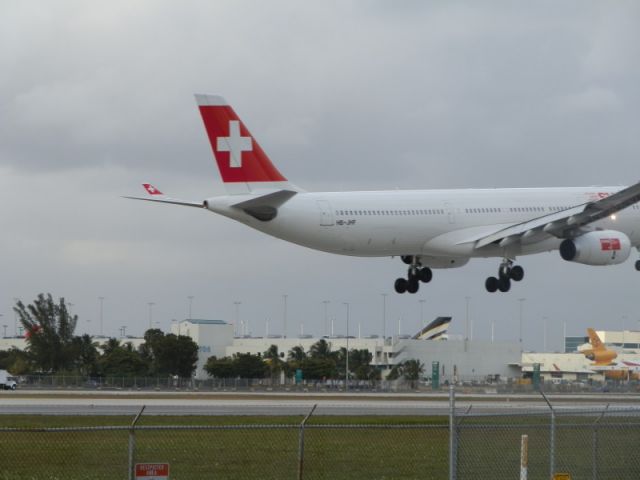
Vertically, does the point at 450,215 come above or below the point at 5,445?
above

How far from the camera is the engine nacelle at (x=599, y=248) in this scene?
62.2 m

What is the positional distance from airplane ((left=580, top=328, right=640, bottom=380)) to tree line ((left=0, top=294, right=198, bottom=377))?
55.0 metres

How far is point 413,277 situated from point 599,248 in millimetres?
10317

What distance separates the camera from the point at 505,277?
65.6 m

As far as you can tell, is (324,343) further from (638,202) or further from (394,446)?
(394,446)

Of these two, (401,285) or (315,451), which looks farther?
(401,285)

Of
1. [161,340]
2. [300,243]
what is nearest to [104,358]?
[161,340]

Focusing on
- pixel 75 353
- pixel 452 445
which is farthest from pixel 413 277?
pixel 75 353

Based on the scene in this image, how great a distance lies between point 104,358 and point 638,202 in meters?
79.4

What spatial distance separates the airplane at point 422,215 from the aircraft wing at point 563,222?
2.0 inches

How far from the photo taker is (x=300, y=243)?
201 feet

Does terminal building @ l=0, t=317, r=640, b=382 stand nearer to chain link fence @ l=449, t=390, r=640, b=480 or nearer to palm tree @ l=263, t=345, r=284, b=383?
palm tree @ l=263, t=345, r=284, b=383

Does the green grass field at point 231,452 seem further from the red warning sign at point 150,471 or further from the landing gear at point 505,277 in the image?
the landing gear at point 505,277

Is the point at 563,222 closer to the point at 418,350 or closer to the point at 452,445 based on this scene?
the point at 452,445
